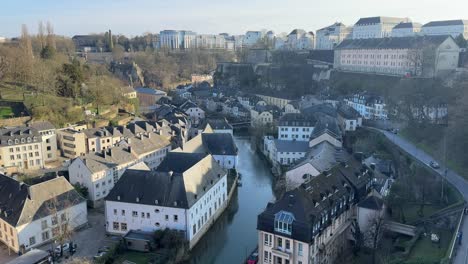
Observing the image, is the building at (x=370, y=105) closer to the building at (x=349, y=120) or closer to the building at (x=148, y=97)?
the building at (x=349, y=120)

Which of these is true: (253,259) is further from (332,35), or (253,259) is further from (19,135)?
(332,35)

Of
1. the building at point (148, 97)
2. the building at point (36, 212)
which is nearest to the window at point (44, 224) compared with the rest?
the building at point (36, 212)

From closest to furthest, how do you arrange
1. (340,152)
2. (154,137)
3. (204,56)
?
(340,152) → (154,137) → (204,56)

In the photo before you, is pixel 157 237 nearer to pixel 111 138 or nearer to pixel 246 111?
pixel 111 138

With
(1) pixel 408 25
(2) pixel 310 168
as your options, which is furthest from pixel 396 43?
(2) pixel 310 168

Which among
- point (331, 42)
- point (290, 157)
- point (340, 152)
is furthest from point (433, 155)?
point (331, 42)

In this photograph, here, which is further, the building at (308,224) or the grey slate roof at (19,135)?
the grey slate roof at (19,135)
